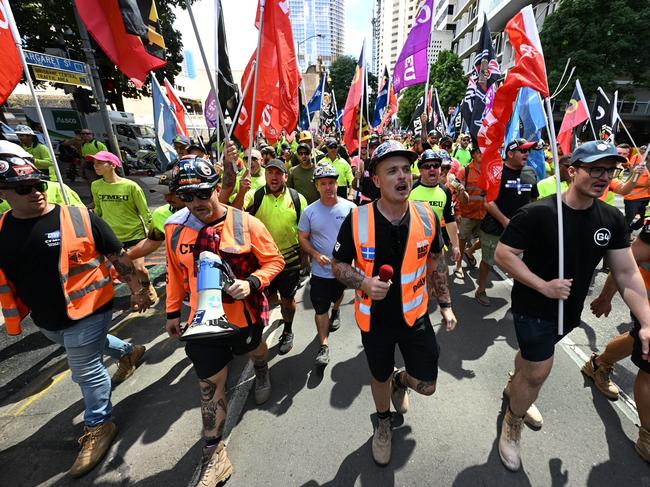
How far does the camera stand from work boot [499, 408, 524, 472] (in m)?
2.36

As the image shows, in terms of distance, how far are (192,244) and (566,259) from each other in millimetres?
2569

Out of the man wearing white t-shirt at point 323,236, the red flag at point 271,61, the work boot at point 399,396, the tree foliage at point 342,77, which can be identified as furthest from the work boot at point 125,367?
the tree foliage at point 342,77

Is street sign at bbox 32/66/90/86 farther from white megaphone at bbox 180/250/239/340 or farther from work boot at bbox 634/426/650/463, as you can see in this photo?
work boot at bbox 634/426/650/463

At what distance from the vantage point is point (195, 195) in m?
2.05

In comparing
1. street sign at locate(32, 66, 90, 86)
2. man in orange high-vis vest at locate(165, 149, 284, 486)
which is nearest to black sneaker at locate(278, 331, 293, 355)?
man in orange high-vis vest at locate(165, 149, 284, 486)

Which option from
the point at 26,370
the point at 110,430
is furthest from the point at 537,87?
the point at 26,370

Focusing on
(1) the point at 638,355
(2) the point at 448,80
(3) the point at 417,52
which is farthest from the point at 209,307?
(2) the point at 448,80

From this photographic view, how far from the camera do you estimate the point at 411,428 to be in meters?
2.71

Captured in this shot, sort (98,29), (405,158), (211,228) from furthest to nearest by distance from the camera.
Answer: (98,29)
(211,228)
(405,158)

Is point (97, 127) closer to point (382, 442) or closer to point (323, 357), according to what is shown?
point (323, 357)

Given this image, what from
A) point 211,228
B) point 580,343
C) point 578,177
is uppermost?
point 578,177

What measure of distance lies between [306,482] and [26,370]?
3.37 meters

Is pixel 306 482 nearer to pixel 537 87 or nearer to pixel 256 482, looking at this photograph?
pixel 256 482

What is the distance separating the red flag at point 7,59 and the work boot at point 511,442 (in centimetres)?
466
